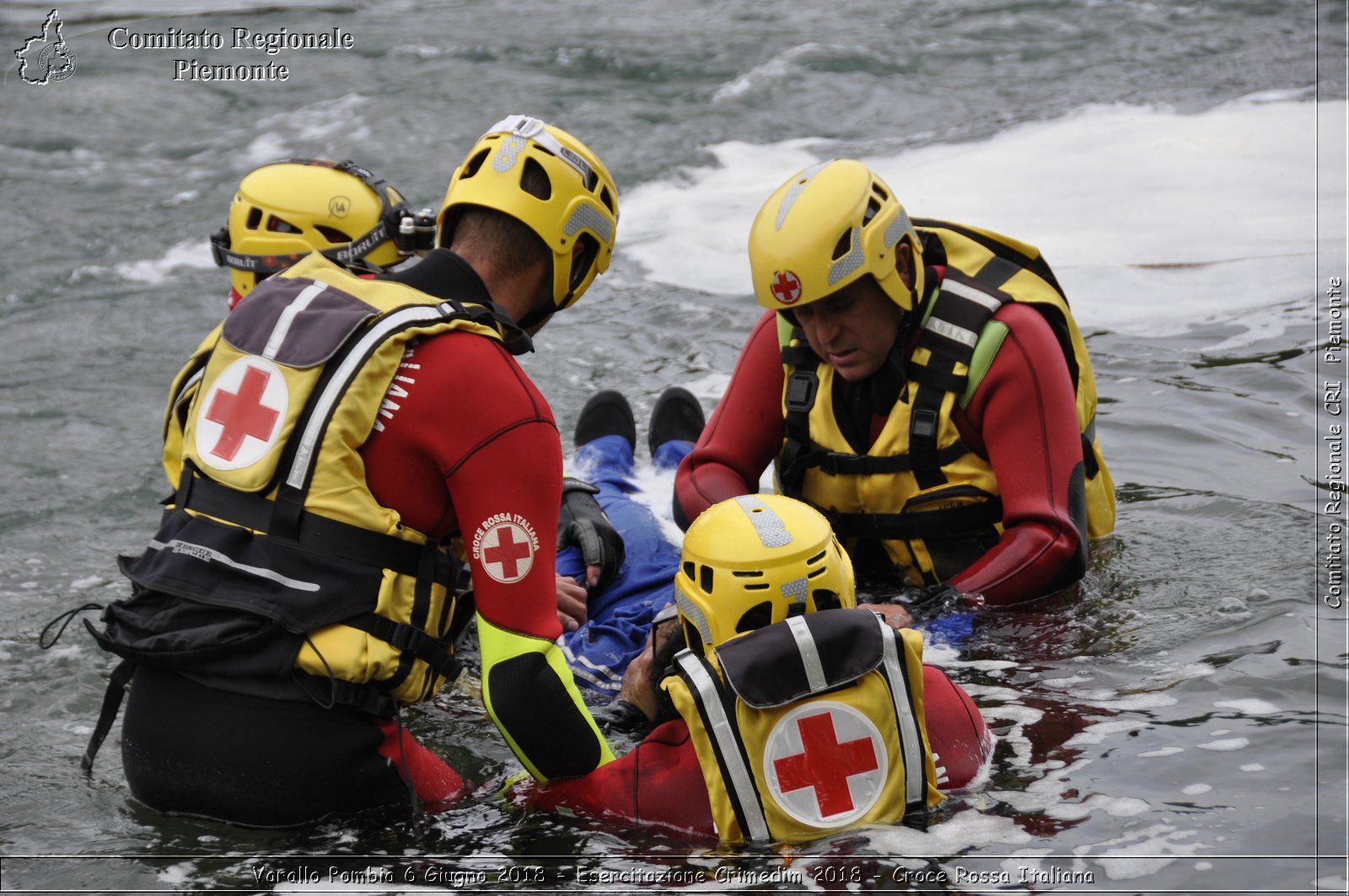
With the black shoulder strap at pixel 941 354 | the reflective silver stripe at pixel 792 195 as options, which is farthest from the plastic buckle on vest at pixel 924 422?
the reflective silver stripe at pixel 792 195

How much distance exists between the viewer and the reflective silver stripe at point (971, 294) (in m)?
4.71

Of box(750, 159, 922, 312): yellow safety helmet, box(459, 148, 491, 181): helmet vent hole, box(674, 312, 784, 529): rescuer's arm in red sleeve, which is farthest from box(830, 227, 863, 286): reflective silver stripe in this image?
box(459, 148, 491, 181): helmet vent hole

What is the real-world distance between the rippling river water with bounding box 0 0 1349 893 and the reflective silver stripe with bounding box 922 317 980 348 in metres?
0.93

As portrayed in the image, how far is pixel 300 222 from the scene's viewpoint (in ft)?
16.9

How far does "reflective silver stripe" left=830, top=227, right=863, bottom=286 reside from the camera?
14.5 feet

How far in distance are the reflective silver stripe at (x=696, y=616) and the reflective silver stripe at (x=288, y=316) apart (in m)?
1.12

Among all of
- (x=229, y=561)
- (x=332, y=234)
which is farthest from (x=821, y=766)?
(x=332, y=234)

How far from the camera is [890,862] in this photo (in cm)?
329

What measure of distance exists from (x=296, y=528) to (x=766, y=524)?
3.58 feet

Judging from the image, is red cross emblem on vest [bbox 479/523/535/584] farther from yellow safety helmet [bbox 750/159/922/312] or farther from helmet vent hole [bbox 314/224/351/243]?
helmet vent hole [bbox 314/224/351/243]

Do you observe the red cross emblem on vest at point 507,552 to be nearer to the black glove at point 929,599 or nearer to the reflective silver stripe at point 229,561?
the reflective silver stripe at point 229,561

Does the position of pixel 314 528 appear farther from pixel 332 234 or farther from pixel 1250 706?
pixel 1250 706

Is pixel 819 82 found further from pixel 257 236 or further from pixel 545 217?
pixel 545 217

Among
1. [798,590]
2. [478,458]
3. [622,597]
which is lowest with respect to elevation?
[622,597]
